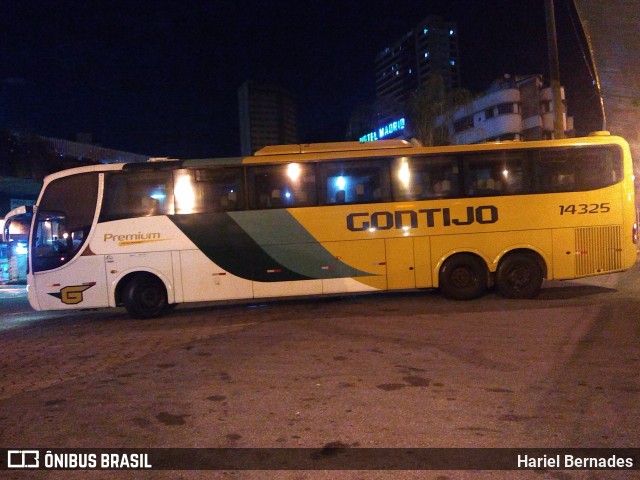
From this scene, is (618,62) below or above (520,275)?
above

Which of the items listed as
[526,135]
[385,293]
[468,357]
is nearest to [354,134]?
[526,135]

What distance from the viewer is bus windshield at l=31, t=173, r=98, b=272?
1025cm

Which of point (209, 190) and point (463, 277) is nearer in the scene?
point (209, 190)

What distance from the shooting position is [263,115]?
107 m

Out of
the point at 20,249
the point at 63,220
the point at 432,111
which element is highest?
the point at 432,111

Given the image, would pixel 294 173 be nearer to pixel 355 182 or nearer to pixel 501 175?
pixel 355 182

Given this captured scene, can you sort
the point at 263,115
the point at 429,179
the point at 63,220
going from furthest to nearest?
the point at 263,115 < the point at 429,179 < the point at 63,220

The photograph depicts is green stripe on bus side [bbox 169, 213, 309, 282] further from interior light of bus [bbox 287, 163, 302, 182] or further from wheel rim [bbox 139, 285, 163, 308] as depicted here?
interior light of bus [bbox 287, 163, 302, 182]

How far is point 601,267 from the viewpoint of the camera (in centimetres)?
1076

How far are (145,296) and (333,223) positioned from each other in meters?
4.19

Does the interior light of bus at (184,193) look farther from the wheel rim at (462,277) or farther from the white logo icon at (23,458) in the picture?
the white logo icon at (23,458)

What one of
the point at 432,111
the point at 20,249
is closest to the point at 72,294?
the point at 20,249

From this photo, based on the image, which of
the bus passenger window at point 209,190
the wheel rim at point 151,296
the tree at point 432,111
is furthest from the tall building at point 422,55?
the wheel rim at point 151,296

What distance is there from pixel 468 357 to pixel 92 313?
9.13 metres
